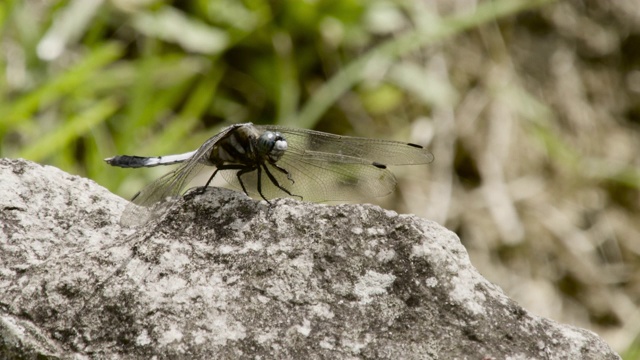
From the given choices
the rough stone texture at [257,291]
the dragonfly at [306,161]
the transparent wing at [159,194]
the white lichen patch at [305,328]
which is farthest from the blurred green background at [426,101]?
the white lichen patch at [305,328]

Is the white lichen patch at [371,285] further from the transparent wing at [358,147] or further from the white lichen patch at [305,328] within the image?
the transparent wing at [358,147]

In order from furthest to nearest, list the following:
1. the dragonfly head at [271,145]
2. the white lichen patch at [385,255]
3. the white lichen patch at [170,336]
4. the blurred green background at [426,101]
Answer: the blurred green background at [426,101], the dragonfly head at [271,145], the white lichen patch at [385,255], the white lichen patch at [170,336]

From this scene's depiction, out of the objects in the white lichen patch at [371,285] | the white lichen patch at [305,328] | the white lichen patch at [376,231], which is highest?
the white lichen patch at [376,231]

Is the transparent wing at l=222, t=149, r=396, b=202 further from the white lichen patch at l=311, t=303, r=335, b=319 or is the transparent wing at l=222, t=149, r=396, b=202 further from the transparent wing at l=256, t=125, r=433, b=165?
the white lichen patch at l=311, t=303, r=335, b=319

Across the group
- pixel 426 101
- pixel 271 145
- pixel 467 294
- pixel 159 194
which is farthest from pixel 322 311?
pixel 426 101

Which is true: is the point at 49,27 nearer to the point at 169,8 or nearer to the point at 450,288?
the point at 169,8

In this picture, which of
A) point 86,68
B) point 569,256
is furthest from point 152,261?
point 569,256

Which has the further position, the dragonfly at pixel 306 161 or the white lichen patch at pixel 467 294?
the dragonfly at pixel 306 161

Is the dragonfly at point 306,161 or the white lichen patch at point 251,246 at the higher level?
the dragonfly at point 306,161
